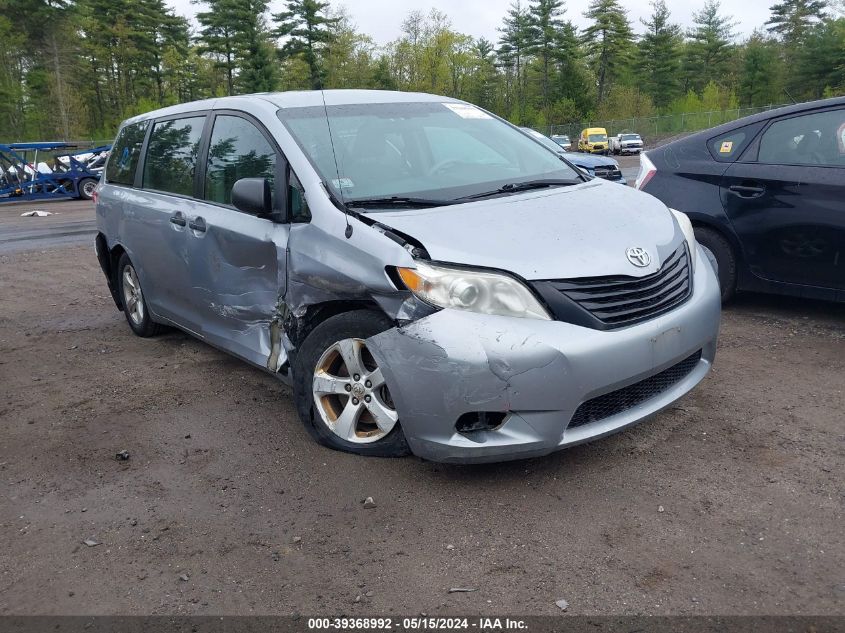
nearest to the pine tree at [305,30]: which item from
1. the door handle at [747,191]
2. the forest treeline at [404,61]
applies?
the forest treeline at [404,61]

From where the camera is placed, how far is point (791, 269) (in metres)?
5.37

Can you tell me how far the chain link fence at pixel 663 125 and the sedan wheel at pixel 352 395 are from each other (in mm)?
52685

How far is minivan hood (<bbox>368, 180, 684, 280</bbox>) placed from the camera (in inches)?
127

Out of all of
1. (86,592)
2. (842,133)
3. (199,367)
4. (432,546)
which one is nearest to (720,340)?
(842,133)

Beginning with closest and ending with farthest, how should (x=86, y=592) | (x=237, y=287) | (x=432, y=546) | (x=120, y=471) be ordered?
(x=86, y=592) < (x=432, y=546) < (x=120, y=471) < (x=237, y=287)

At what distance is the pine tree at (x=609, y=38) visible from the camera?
260 feet

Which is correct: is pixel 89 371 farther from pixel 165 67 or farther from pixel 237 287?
pixel 165 67

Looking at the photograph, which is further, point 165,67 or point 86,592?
point 165,67

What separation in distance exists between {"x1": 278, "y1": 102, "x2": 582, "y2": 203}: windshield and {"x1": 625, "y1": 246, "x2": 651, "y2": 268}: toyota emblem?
35.5 inches

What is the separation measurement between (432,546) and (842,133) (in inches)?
168

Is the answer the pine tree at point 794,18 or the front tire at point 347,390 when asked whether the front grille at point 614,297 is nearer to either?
the front tire at point 347,390

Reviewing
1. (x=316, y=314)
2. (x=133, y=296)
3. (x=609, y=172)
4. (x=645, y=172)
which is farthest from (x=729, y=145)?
(x=609, y=172)

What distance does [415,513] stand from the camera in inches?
126

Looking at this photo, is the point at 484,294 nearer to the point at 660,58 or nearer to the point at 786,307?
the point at 786,307
